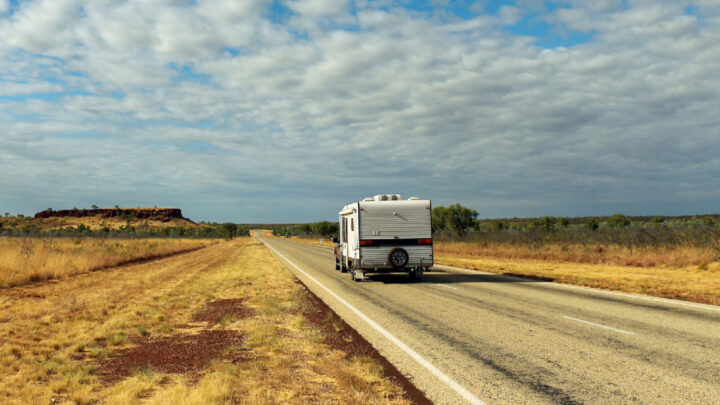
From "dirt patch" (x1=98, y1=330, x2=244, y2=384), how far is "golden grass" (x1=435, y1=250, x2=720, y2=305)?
11.1 m

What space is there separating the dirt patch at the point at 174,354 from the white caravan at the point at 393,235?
8270 mm

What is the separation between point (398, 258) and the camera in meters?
16.6

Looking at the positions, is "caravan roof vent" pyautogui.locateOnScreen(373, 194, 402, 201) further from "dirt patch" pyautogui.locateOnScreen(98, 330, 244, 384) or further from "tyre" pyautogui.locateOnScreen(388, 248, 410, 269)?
"dirt patch" pyautogui.locateOnScreen(98, 330, 244, 384)

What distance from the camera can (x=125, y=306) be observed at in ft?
39.2

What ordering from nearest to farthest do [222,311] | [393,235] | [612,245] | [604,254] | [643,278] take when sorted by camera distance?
[222,311] < [643,278] < [393,235] < [604,254] < [612,245]

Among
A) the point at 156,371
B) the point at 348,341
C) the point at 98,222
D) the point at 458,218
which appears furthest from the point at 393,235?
the point at 98,222

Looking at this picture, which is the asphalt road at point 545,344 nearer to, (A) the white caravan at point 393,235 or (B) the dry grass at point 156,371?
(B) the dry grass at point 156,371

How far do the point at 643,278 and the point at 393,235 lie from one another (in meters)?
8.64

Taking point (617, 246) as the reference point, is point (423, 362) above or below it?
below

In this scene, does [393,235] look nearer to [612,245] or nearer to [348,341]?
[348,341]

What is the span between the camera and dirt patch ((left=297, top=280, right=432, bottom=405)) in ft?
17.6

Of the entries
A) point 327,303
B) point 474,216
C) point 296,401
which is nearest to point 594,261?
point 327,303

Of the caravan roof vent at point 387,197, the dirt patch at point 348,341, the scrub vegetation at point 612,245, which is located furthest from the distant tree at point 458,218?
the dirt patch at point 348,341

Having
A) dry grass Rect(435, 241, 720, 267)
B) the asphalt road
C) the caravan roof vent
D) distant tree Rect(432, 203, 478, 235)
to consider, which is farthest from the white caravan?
distant tree Rect(432, 203, 478, 235)
